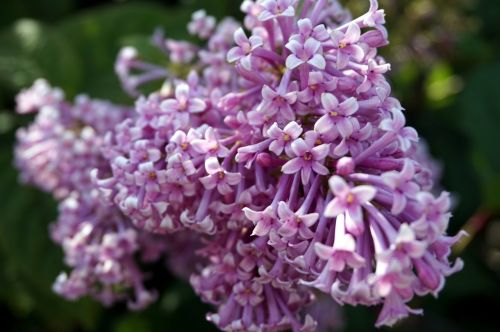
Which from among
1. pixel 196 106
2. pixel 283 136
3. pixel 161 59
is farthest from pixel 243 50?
pixel 161 59

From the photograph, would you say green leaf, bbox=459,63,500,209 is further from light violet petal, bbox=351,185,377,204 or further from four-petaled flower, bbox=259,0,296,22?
light violet petal, bbox=351,185,377,204

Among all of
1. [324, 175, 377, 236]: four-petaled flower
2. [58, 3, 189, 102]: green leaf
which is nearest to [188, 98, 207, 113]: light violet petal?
[324, 175, 377, 236]: four-petaled flower

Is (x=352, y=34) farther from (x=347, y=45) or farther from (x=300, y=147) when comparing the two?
(x=300, y=147)

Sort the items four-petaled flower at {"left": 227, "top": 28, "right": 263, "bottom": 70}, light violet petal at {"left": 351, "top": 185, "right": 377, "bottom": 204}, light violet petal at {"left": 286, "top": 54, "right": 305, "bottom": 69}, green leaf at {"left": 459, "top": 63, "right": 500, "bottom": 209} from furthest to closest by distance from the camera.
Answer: green leaf at {"left": 459, "top": 63, "right": 500, "bottom": 209} < four-petaled flower at {"left": 227, "top": 28, "right": 263, "bottom": 70} < light violet petal at {"left": 286, "top": 54, "right": 305, "bottom": 69} < light violet petal at {"left": 351, "top": 185, "right": 377, "bottom": 204}

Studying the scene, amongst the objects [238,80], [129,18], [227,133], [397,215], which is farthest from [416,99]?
[397,215]

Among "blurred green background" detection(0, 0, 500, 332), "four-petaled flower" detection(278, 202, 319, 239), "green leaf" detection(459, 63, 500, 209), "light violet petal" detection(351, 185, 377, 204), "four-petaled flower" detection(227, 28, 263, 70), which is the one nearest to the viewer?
"light violet petal" detection(351, 185, 377, 204)
